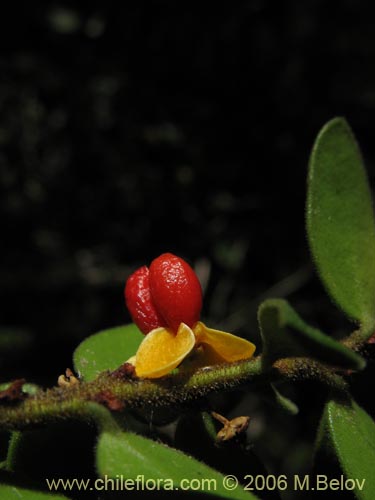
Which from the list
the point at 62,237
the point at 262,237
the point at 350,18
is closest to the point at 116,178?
the point at 62,237

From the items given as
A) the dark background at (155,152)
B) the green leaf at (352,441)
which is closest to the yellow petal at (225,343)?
the green leaf at (352,441)

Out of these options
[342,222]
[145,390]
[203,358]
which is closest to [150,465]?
[145,390]

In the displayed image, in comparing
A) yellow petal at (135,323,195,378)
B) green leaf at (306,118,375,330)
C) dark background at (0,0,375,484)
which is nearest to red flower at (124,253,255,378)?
yellow petal at (135,323,195,378)

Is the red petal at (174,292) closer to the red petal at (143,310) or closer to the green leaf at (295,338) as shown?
the red petal at (143,310)

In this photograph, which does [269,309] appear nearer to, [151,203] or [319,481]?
[319,481]

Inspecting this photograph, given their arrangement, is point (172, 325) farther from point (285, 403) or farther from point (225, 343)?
point (285, 403)

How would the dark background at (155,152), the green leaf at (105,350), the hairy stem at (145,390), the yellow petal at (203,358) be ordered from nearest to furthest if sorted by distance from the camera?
the hairy stem at (145,390) → the yellow petal at (203,358) → the green leaf at (105,350) → the dark background at (155,152)
